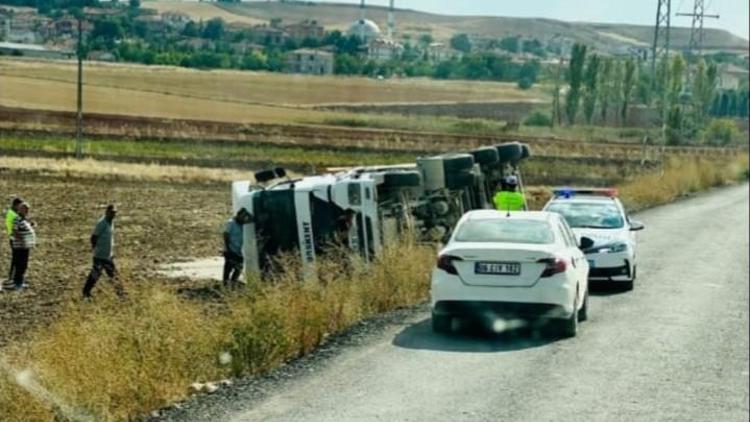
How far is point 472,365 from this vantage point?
14.4 m

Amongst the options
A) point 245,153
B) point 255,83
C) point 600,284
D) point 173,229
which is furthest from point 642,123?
point 600,284

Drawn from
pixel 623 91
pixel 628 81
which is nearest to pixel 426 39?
pixel 623 91

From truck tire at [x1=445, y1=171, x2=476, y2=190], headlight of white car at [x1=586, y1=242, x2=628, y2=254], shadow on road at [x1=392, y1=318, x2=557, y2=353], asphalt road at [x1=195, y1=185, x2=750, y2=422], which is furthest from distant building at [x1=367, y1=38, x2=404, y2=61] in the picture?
shadow on road at [x1=392, y1=318, x2=557, y2=353]

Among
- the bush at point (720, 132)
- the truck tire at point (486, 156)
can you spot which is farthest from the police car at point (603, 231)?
the bush at point (720, 132)

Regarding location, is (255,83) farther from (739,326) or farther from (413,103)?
(739,326)

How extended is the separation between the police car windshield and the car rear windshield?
6.64 meters

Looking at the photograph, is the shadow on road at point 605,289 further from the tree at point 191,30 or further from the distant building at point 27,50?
the distant building at point 27,50

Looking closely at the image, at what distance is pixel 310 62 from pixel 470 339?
27171mm

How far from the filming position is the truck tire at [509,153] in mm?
30220

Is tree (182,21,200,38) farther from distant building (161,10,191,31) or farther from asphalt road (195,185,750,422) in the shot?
asphalt road (195,185,750,422)

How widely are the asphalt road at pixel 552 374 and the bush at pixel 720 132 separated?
6901 centimetres

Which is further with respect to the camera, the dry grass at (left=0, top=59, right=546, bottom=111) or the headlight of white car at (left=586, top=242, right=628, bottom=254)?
the dry grass at (left=0, top=59, right=546, bottom=111)

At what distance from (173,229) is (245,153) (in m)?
26.9

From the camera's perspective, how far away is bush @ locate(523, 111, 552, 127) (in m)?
78.9
